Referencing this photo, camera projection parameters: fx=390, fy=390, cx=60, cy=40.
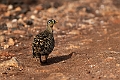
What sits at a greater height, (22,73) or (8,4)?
(8,4)

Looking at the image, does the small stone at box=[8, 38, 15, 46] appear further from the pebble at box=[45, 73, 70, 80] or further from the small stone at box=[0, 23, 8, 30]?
the pebble at box=[45, 73, 70, 80]

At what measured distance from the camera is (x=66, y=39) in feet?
47.9

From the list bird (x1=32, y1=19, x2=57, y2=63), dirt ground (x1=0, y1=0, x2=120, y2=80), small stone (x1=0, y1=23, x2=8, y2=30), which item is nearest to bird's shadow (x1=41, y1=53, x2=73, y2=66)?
dirt ground (x1=0, y1=0, x2=120, y2=80)

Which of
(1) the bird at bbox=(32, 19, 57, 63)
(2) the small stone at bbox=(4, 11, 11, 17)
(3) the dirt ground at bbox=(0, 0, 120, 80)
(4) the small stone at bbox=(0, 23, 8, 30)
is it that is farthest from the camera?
(2) the small stone at bbox=(4, 11, 11, 17)

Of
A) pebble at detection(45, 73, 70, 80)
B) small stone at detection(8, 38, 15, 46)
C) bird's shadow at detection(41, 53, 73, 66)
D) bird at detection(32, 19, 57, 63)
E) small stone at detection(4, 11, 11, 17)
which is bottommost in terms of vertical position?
pebble at detection(45, 73, 70, 80)

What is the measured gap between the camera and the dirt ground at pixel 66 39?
9.93m

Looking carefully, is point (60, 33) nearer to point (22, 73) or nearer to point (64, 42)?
point (64, 42)

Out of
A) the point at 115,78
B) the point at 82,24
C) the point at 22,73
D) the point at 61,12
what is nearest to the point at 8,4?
the point at 61,12

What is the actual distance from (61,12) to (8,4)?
316 centimetres

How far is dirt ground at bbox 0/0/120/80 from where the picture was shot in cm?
993

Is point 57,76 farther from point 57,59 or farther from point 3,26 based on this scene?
point 3,26

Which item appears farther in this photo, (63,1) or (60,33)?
(63,1)

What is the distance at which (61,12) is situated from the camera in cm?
1988

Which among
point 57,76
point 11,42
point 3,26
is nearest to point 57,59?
point 57,76
